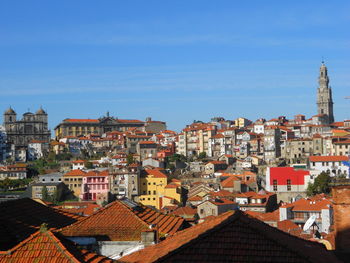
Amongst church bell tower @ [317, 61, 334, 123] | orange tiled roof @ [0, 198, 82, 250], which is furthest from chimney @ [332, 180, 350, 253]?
church bell tower @ [317, 61, 334, 123]

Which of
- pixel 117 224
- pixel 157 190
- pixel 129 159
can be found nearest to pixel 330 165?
pixel 157 190

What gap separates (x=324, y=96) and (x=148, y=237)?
365 feet

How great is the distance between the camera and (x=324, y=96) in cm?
11825

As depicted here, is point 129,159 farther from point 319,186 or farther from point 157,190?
point 319,186

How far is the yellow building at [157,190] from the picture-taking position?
68.7 m

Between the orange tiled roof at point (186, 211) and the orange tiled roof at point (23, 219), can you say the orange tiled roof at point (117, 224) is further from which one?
the orange tiled roof at point (186, 211)

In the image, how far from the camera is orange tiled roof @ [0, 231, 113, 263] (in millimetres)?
7809

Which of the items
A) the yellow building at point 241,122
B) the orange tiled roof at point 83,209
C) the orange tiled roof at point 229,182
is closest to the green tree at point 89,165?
the orange tiled roof at point 229,182

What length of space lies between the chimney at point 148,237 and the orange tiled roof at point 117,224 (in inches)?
22.9

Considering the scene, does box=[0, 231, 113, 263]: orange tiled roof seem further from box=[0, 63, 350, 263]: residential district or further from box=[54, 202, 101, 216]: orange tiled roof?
box=[54, 202, 101, 216]: orange tiled roof

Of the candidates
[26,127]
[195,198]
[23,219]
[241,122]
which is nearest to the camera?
[23,219]

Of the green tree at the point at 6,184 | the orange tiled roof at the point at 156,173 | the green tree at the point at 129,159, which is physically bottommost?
the green tree at the point at 6,184

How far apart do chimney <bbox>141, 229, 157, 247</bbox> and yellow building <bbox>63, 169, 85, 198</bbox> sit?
67.6 metres

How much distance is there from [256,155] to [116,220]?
3278 inches
